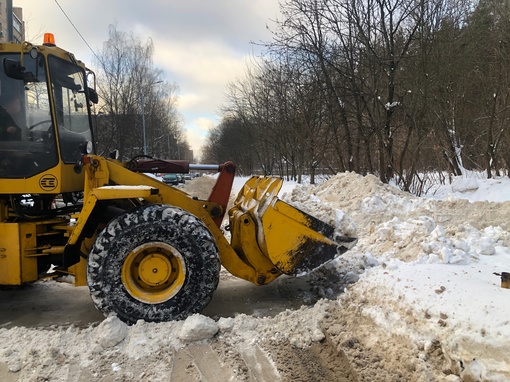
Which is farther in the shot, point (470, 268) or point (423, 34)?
point (423, 34)

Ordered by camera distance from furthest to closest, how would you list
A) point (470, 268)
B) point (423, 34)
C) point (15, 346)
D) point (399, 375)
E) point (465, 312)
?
1. point (423, 34)
2. point (470, 268)
3. point (15, 346)
4. point (465, 312)
5. point (399, 375)

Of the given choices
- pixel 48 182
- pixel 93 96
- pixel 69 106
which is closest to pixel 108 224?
pixel 48 182

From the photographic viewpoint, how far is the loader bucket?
421cm

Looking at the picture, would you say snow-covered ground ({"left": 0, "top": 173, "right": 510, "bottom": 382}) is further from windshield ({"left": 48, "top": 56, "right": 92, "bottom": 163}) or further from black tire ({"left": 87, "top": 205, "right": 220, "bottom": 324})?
windshield ({"left": 48, "top": 56, "right": 92, "bottom": 163})

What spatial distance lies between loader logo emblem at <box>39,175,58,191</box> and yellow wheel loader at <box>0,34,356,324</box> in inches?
0.4

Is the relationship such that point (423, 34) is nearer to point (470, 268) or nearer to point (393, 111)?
point (393, 111)

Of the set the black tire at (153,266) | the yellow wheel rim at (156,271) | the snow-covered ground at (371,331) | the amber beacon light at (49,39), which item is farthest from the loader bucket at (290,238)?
the amber beacon light at (49,39)

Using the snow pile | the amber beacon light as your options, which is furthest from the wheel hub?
the amber beacon light

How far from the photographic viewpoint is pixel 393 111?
1183cm

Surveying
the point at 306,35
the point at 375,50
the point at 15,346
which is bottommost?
the point at 15,346

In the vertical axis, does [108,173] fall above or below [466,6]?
below

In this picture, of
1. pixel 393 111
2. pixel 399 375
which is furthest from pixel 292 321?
pixel 393 111

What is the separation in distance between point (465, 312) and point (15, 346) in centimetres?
381

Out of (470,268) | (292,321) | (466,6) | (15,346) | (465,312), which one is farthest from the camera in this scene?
(466,6)
